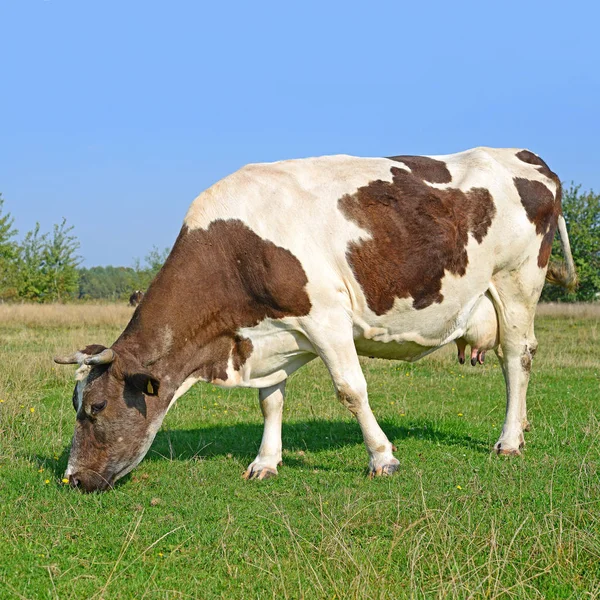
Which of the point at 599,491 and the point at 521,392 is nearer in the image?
the point at 599,491

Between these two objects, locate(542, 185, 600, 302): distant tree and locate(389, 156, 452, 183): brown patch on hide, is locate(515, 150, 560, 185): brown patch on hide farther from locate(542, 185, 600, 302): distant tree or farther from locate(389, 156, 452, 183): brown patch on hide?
locate(542, 185, 600, 302): distant tree

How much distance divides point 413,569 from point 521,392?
4399mm

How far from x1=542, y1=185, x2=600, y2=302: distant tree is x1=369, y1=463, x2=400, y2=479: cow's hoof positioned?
40938mm

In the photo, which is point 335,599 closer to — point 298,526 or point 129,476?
point 298,526

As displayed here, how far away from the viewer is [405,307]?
285 inches

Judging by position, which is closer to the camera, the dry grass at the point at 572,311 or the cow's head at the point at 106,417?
the cow's head at the point at 106,417

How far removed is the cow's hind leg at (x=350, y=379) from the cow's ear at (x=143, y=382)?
54.5 inches

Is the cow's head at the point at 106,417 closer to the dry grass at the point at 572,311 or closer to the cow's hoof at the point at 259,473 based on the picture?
the cow's hoof at the point at 259,473

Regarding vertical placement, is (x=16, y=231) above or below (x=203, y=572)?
above

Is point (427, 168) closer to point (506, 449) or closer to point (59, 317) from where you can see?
point (506, 449)

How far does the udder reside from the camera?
8125mm

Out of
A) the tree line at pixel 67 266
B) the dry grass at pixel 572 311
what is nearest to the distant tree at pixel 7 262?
the tree line at pixel 67 266

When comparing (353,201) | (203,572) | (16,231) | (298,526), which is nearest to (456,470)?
(298,526)

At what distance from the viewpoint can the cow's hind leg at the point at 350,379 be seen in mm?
6746
